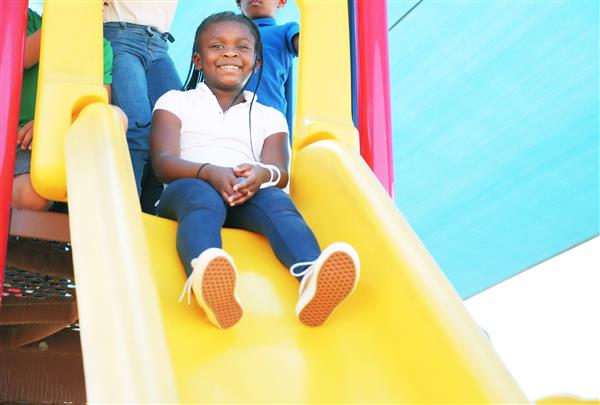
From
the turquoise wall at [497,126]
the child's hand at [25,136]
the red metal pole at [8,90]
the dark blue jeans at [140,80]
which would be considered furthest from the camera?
the turquoise wall at [497,126]

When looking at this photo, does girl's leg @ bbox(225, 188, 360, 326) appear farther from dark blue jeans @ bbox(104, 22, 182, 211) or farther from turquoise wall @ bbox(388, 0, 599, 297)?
turquoise wall @ bbox(388, 0, 599, 297)

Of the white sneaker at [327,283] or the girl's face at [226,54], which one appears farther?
the girl's face at [226,54]

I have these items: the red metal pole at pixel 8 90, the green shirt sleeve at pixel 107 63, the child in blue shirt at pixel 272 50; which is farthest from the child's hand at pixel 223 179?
the child in blue shirt at pixel 272 50

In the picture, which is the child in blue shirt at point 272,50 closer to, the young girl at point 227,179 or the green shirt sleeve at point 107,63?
the young girl at point 227,179

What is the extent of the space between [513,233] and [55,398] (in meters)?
2.33

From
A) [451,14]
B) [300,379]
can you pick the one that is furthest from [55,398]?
[451,14]

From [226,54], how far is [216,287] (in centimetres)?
86

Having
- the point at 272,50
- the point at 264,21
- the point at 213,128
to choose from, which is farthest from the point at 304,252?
the point at 264,21

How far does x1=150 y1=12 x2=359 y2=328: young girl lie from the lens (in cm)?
149

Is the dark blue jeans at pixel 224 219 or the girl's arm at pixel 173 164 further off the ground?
the girl's arm at pixel 173 164

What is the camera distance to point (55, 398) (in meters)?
2.67

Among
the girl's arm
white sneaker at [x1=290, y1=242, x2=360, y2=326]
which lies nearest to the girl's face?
the girl's arm

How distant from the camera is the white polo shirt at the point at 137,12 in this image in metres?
2.51

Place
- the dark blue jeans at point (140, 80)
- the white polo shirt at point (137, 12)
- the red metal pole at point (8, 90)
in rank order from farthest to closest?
1. the white polo shirt at point (137, 12)
2. the dark blue jeans at point (140, 80)
3. the red metal pole at point (8, 90)
